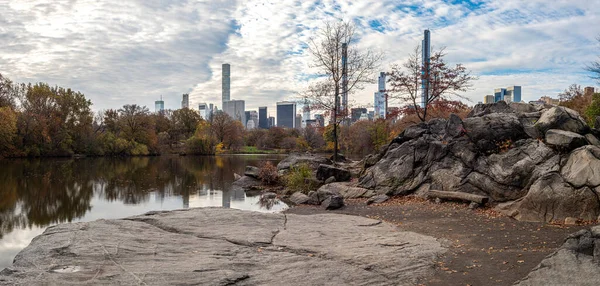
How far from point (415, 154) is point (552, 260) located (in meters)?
11.8

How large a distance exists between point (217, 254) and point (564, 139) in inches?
445

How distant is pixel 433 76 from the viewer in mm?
23516

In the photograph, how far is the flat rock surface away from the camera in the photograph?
19.4 feet

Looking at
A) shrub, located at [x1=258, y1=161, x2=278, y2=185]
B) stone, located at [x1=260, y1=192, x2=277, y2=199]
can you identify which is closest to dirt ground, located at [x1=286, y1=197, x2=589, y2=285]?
stone, located at [x1=260, y1=192, x2=277, y2=199]

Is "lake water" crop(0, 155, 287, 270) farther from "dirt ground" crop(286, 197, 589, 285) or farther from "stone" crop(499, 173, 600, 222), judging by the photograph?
"stone" crop(499, 173, 600, 222)

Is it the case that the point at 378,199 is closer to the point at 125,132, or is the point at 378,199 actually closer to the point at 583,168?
the point at 583,168

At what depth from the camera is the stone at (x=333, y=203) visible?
14688 mm

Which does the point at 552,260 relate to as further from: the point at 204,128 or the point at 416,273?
the point at 204,128

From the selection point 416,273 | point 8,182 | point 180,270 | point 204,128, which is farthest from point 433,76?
point 204,128

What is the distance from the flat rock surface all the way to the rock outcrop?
4.51 m

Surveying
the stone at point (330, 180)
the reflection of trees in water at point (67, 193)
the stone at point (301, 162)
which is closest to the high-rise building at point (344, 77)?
the stone at point (301, 162)

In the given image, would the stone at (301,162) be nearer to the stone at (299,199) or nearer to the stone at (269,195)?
the stone at (269,195)

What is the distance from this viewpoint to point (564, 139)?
12477mm

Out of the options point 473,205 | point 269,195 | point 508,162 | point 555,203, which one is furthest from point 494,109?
point 269,195
